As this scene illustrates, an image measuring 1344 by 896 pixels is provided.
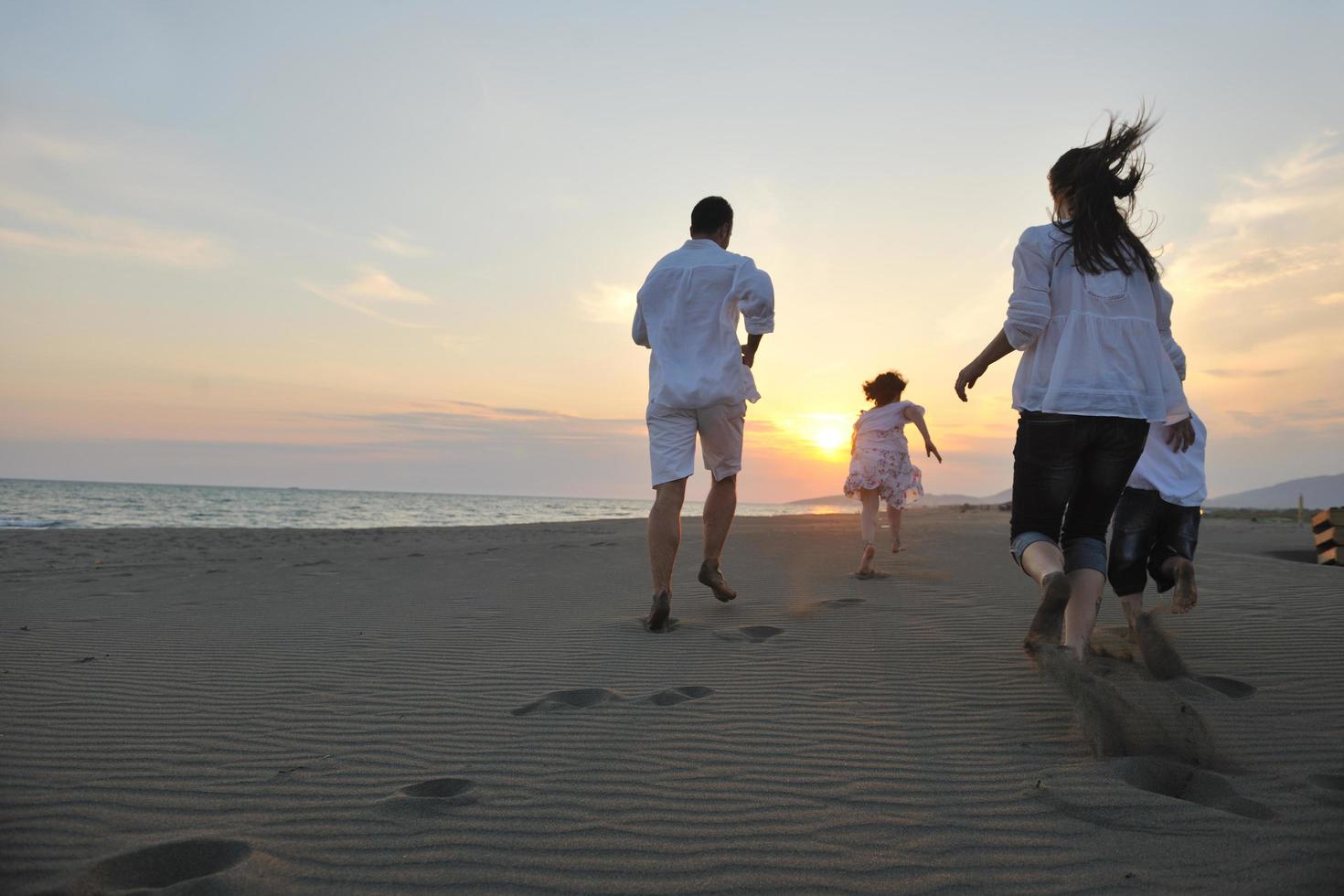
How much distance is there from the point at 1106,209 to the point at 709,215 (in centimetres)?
223

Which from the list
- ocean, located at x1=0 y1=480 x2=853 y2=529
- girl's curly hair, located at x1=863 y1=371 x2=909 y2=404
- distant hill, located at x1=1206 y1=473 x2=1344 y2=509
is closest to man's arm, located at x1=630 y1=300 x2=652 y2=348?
girl's curly hair, located at x1=863 y1=371 x2=909 y2=404

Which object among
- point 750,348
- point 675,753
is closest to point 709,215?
point 750,348

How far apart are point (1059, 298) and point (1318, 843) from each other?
72.2 inches

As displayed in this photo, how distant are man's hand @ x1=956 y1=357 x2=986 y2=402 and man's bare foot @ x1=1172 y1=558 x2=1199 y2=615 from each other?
126cm

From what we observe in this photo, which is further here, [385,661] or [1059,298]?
[385,661]

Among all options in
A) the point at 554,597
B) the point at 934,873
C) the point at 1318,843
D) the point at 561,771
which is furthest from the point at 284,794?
the point at 554,597

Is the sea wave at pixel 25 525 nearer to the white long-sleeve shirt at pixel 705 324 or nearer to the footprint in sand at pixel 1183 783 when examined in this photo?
the white long-sleeve shirt at pixel 705 324

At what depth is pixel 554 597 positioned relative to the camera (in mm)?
5918

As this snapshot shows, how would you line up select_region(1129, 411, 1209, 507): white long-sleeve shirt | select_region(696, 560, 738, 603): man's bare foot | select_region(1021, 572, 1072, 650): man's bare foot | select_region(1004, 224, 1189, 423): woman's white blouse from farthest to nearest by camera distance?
select_region(696, 560, 738, 603): man's bare foot → select_region(1129, 411, 1209, 507): white long-sleeve shirt → select_region(1004, 224, 1189, 423): woman's white blouse → select_region(1021, 572, 1072, 650): man's bare foot

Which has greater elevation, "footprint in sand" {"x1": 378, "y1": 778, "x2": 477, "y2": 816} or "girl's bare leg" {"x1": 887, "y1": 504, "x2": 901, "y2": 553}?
"girl's bare leg" {"x1": 887, "y1": 504, "x2": 901, "y2": 553}

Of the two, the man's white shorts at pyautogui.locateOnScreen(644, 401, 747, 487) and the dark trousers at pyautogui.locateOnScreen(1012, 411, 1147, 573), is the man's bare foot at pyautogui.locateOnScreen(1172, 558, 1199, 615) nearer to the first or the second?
the dark trousers at pyautogui.locateOnScreen(1012, 411, 1147, 573)

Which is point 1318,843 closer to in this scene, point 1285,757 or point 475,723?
point 1285,757

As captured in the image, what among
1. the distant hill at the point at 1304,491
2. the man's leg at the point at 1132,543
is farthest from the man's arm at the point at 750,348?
the distant hill at the point at 1304,491

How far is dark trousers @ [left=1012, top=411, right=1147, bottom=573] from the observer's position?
2807 millimetres
